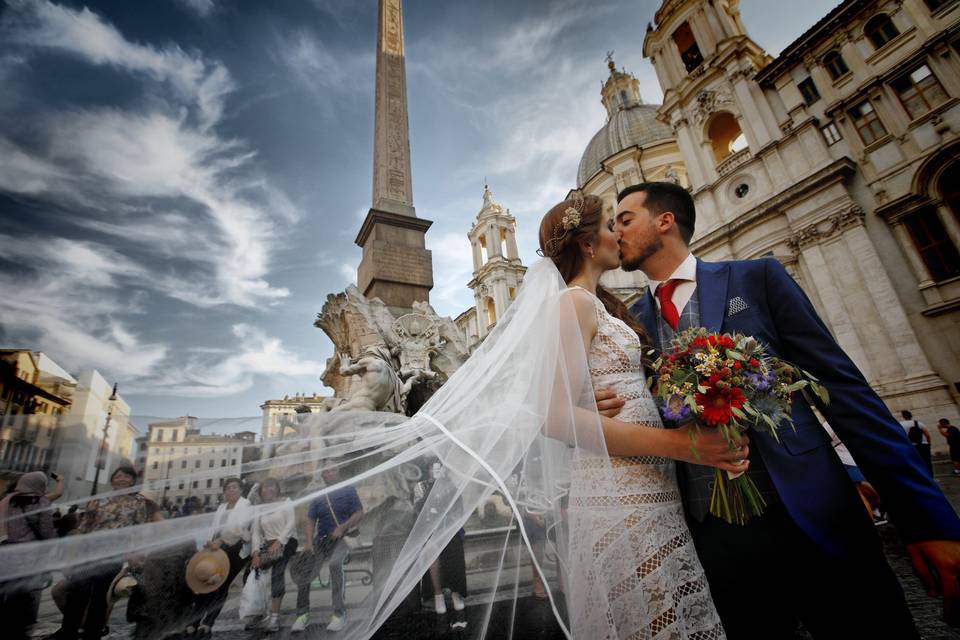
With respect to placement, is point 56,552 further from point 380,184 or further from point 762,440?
point 380,184

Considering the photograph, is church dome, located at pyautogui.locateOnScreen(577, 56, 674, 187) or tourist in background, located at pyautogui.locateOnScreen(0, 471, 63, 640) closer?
tourist in background, located at pyautogui.locateOnScreen(0, 471, 63, 640)

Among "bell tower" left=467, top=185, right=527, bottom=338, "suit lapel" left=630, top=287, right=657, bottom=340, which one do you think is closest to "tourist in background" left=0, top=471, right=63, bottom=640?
"suit lapel" left=630, top=287, right=657, bottom=340

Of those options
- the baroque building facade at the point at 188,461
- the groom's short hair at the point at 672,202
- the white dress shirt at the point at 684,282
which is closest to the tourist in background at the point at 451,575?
the baroque building facade at the point at 188,461

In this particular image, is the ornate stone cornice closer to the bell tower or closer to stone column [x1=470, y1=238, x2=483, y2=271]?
the bell tower

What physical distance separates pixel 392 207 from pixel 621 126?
31.0m

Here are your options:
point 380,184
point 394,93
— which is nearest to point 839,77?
point 394,93

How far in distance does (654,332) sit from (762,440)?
649 mm

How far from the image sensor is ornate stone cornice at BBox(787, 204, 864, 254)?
45.5 feet

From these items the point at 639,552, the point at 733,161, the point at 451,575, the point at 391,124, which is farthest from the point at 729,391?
the point at 733,161

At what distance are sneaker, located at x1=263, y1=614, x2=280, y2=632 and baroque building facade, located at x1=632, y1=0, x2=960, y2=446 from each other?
17.4 m

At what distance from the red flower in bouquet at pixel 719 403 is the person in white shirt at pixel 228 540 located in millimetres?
1605

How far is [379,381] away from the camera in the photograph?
4.69 m

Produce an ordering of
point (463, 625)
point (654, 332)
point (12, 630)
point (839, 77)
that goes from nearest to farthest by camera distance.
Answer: point (12, 630) → point (654, 332) → point (463, 625) → point (839, 77)

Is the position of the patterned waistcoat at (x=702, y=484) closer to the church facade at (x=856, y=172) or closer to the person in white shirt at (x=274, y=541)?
the person in white shirt at (x=274, y=541)
